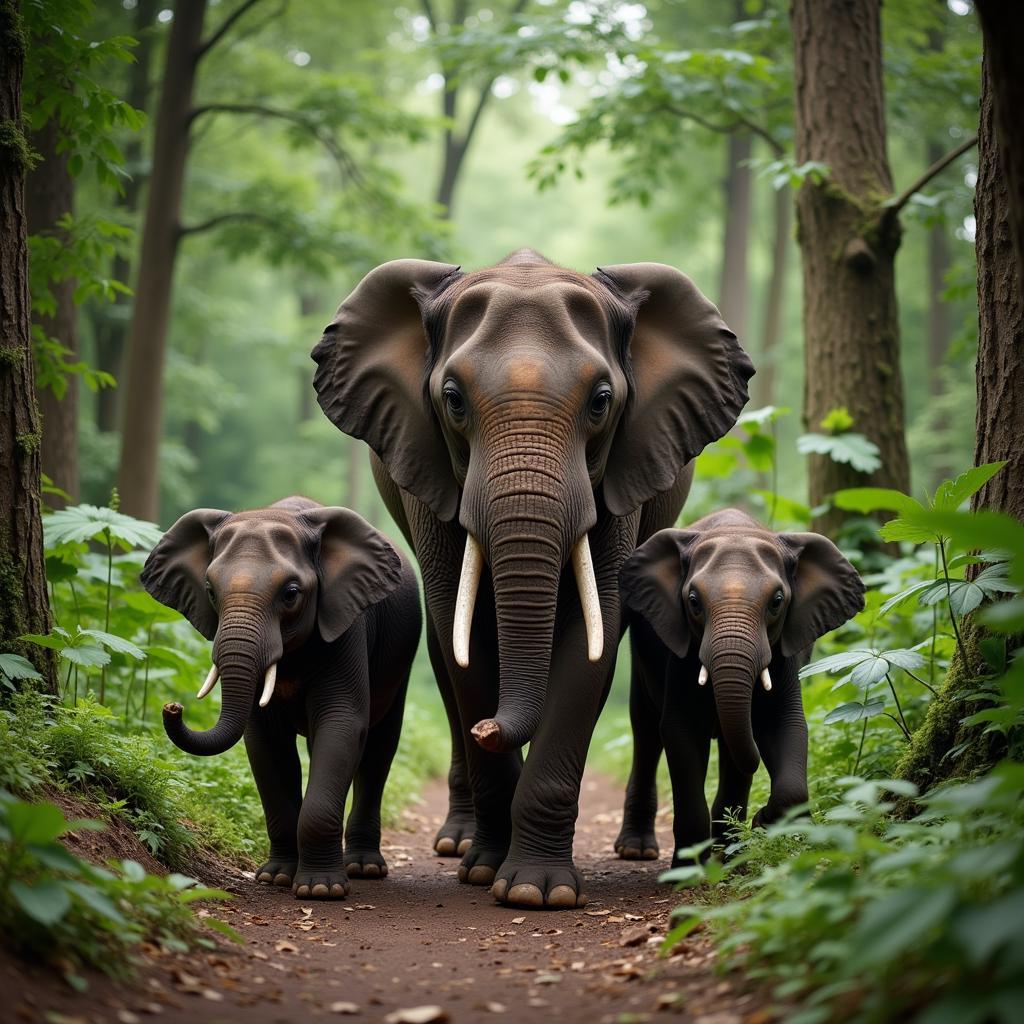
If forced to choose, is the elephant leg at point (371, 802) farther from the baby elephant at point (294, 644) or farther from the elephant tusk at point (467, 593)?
the elephant tusk at point (467, 593)

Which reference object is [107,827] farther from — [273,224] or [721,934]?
[273,224]

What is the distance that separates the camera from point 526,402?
21.3ft

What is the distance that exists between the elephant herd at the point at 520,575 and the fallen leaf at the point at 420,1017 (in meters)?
1.97

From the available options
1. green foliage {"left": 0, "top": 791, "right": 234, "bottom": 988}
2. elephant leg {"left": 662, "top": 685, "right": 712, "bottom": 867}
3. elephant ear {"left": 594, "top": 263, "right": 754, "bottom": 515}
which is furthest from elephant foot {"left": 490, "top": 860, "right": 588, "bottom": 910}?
green foliage {"left": 0, "top": 791, "right": 234, "bottom": 988}

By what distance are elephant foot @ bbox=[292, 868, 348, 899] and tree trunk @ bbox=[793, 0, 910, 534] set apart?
20.7ft

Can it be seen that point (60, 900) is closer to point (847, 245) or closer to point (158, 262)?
point (847, 245)

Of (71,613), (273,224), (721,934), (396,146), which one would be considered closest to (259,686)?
(71,613)

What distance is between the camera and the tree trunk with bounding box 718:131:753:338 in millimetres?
24484

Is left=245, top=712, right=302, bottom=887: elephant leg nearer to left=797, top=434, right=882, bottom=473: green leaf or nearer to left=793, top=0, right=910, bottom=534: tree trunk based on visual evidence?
left=797, top=434, right=882, bottom=473: green leaf

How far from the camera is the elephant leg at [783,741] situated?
6.86m

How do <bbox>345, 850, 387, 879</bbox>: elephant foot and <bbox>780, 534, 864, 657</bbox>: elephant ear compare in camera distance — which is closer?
<bbox>780, 534, 864, 657</bbox>: elephant ear

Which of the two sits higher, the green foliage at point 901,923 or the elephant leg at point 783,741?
the elephant leg at point 783,741

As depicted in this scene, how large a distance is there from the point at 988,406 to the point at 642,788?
4.02m

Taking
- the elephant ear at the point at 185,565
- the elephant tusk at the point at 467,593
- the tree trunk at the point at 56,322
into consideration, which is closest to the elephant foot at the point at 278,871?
the elephant ear at the point at 185,565
